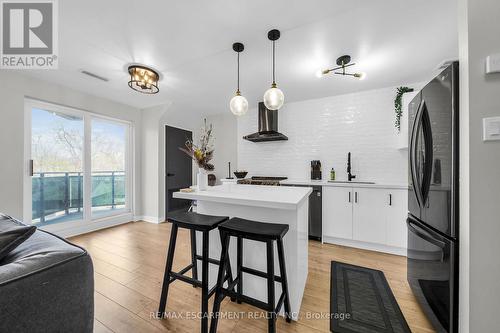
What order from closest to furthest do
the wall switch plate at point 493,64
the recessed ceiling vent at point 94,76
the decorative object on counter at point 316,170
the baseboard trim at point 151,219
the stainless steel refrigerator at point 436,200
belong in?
1. the wall switch plate at point 493,64
2. the stainless steel refrigerator at point 436,200
3. the recessed ceiling vent at point 94,76
4. the decorative object on counter at point 316,170
5. the baseboard trim at point 151,219

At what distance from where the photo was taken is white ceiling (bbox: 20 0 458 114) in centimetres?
159

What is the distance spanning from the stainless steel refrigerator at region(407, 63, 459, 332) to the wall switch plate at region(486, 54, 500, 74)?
0.43ft

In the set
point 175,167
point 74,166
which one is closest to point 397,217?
point 175,167

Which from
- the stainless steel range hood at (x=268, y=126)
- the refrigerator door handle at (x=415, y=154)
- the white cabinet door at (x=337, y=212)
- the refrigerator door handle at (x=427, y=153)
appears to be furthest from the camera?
the stainless steel range hood at (x=268, y=126)

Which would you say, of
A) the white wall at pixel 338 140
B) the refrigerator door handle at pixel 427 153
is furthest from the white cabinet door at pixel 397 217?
the refrigerator door handle at pixel 427 153

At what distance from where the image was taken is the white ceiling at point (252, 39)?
1592mm

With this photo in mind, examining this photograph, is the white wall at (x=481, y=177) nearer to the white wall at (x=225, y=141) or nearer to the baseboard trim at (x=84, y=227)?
the white wall at (x=225, y=141)

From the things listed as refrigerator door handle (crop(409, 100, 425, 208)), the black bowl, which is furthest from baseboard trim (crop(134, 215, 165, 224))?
refrigerator door handle (crop(409, 100, 425, 208))

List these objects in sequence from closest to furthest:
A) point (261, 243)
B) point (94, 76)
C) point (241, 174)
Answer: point (261, 243)
point (94, 76)
point (241, 174)

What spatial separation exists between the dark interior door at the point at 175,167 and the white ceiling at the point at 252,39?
160 centimetres

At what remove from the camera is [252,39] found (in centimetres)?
196

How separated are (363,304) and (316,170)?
2280 mm

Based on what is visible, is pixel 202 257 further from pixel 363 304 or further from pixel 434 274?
pixel 434 274

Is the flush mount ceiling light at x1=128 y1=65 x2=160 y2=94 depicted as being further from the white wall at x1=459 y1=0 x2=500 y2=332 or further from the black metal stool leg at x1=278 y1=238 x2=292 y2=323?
the white wall at x1=459 y1=0 x2=500 y2=332
